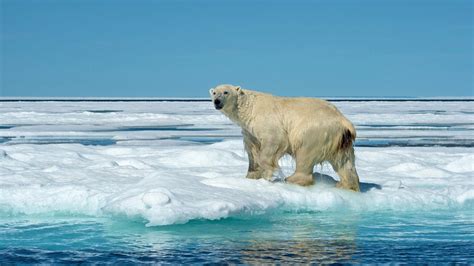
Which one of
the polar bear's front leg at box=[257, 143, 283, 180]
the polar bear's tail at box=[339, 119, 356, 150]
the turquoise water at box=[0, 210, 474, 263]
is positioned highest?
the polar bear's tail at box=[339, 119, 356, 150]

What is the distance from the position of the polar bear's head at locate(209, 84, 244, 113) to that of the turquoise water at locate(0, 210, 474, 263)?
64.9 inches

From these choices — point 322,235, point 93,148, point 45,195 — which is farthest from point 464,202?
point 93,148

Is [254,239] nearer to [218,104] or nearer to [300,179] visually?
[300,179]

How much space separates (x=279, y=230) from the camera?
22.4 feet

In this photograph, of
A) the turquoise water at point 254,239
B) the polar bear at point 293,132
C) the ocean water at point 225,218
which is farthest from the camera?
the polar bear at point 293,132

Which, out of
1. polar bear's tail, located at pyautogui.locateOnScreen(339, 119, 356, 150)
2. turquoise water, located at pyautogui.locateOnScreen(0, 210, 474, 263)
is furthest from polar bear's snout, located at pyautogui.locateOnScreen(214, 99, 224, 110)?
turquoise water, located at pyautogui.locateOnScreen(0, 210, 474, 263)

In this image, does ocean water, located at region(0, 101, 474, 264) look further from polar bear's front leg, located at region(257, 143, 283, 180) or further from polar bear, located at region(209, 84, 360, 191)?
polar bear, located at region(209, 84, 360, 191)

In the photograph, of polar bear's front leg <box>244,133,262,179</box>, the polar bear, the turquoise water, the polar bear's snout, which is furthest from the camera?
polar bear's front leg <box>244,133,262,179</box>

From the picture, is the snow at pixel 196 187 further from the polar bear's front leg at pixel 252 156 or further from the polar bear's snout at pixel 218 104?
the polar bear's snout at pixel 218 104

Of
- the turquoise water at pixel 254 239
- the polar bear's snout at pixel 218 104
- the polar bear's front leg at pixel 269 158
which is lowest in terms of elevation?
the turquoise water at pixel 254 239

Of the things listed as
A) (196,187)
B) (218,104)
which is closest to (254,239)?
(196,187)

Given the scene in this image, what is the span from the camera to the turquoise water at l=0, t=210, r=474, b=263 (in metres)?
5.76

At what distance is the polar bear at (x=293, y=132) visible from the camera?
8273mm

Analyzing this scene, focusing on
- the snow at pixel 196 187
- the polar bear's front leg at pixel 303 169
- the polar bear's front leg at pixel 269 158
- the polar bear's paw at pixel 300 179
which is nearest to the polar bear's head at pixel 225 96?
the polar bear's front leg at pixel 269 158
